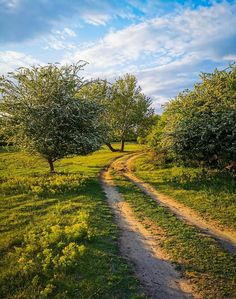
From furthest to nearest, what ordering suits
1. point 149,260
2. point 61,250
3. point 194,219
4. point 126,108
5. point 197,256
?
point 126,108
point 194,219
point 61,250
point 197,256
point 149,260

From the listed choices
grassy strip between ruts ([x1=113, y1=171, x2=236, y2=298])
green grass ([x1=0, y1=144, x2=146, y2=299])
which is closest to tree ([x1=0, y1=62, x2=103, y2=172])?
green grass ([x1=0, y1=144, x2=146, y2=299])

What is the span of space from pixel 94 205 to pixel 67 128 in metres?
11.0

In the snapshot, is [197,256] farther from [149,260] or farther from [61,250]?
[61,250]

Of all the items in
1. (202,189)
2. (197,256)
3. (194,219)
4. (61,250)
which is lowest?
(197,256)

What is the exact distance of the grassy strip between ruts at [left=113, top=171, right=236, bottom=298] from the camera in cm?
932

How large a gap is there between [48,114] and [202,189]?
607 inches

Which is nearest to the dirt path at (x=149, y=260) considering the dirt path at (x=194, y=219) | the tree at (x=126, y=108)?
the dirt path at (x=194, y=219)

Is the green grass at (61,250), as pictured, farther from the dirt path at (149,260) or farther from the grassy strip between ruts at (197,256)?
the grassy strip between ruts at (197,256)

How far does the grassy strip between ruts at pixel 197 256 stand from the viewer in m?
9.32

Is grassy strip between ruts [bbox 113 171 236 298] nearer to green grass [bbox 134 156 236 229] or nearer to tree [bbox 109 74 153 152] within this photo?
green grass [bbox 134 156 236 229]

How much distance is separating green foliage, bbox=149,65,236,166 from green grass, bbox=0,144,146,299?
10686 mm

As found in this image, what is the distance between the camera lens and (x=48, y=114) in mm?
25750

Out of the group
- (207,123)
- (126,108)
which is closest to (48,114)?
(207,123)

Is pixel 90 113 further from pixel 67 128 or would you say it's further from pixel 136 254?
pixel 136 254
